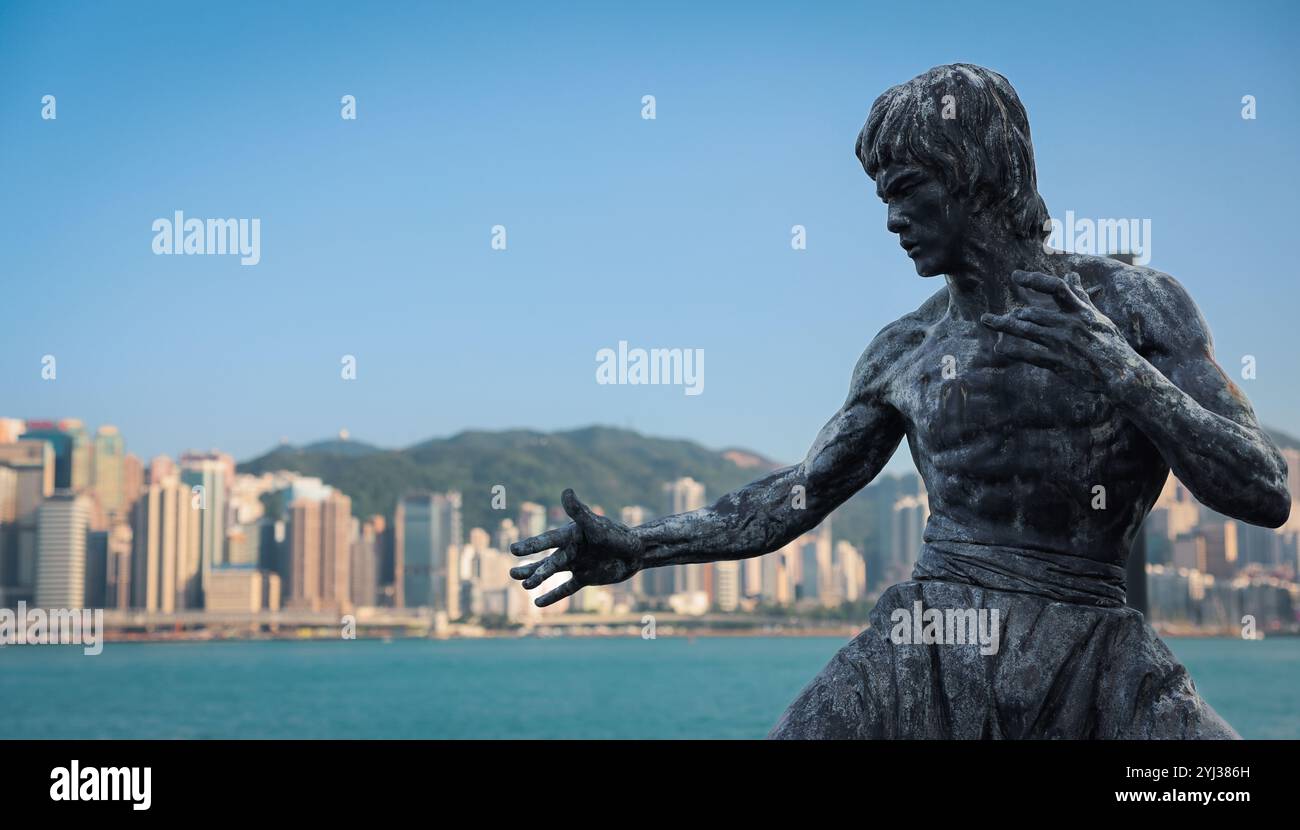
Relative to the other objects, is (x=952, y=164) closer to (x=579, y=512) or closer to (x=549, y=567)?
(x=579, y=512)

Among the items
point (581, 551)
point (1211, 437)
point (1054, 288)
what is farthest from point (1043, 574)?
point (581, 551)

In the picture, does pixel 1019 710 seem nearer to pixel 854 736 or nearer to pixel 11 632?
pixel 854 736

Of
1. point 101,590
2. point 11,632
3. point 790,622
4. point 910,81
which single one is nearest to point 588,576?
point 910,81

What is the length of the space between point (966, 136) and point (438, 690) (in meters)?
127

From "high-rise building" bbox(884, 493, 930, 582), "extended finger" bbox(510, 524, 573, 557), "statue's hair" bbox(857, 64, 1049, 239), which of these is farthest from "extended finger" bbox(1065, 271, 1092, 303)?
"high-rise building" bbox(884, 493, 930, 582)

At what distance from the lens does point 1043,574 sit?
16.6 feet

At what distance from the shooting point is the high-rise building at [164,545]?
123312 mm

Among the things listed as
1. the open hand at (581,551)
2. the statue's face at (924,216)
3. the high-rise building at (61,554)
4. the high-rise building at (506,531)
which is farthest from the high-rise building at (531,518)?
the statue's face at (924,216)

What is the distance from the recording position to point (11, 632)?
17038 centimetres

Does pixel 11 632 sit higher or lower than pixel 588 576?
lower

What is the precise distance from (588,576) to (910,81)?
76.1 inches

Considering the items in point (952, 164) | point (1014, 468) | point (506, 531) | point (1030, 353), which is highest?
point (952, 164)

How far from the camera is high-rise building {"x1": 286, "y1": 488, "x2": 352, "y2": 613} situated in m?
133
